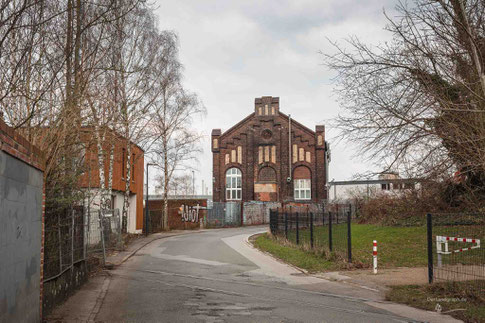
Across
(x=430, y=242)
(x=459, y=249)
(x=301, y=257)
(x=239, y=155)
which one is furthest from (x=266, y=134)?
(x=459, y=249)

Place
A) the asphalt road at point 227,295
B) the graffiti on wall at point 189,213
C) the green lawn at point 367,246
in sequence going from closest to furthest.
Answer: the asphalt road at point 227,295, the green lawn at point 367,246, the graffiti on wall at point 189,213

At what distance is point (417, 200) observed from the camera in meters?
21.9

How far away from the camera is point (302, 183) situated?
158ft

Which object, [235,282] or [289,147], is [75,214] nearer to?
[235,282]

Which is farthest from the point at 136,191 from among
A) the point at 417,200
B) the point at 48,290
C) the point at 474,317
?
the point at 474,317

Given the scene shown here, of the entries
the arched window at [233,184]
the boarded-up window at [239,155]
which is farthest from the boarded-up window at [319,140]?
the arched window at [233,184]

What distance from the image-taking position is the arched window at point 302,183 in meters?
48.0

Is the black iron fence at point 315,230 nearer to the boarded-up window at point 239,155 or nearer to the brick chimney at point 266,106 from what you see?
the boarded-up window at point 239,155

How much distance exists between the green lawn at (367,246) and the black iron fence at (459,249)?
0.07m

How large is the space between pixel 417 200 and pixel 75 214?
1658cm

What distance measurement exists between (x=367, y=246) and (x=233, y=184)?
31.5 m

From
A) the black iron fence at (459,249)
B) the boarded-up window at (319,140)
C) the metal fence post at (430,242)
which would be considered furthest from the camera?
the boarded-up window at (319,140)

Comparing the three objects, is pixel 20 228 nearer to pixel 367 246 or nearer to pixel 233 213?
pixel 367 246

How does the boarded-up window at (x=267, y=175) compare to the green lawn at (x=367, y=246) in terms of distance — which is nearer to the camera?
the green lawn at (x=367, y=246)
